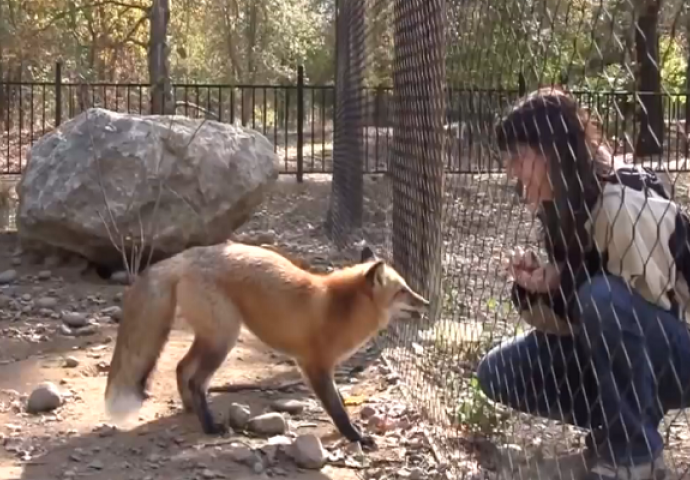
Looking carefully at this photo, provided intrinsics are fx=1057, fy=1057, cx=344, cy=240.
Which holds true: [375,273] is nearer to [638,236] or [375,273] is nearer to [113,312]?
[638,236]

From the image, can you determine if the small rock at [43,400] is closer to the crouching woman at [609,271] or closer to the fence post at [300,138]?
the crouching woman at [609,271]

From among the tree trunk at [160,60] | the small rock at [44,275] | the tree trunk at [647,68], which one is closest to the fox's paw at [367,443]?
the tree trunk at [647,68]

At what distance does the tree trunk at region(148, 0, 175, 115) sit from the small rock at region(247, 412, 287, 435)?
811 cm

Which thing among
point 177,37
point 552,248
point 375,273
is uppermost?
point 177,37

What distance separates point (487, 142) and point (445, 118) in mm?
953

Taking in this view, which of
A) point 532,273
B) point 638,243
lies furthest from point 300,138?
point 638,243

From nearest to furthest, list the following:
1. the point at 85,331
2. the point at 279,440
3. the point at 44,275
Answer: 1. the point at 279,440
2. the point at 85,331
3. the point at 44,275

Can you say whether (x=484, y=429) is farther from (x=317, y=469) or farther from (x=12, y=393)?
(x=12, y=393)

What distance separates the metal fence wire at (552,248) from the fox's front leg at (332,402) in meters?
0.33

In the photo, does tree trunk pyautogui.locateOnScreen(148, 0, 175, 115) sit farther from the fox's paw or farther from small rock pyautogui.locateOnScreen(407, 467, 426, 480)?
small rock pyautogui.locateOnScreen(407, 467, 426, 480)

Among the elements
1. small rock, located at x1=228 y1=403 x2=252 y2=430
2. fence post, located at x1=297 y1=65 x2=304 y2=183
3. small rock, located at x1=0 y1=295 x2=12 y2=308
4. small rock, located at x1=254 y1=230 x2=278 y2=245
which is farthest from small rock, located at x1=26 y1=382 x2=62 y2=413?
fence post, located at x1=297 y1=65 x2=304 y2=183

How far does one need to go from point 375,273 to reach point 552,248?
172 centimetres

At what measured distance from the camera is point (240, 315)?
5.14 metres

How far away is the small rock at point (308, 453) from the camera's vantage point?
4477mm
